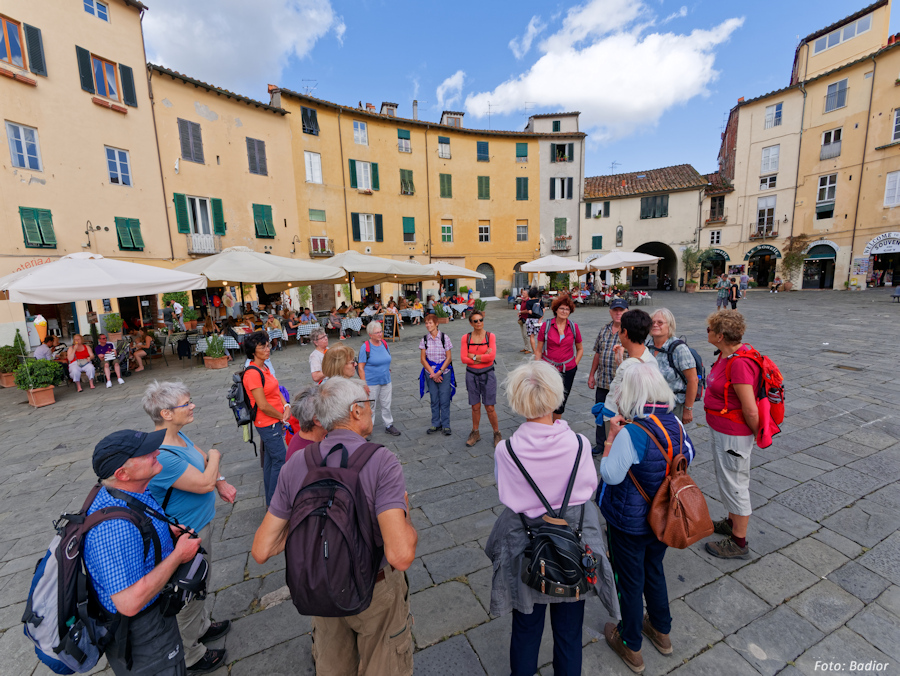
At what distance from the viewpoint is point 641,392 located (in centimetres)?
188

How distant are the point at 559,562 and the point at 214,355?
9.99 meters

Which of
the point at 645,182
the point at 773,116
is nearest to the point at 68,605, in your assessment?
the point at 645,182

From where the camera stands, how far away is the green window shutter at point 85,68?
41.9ft

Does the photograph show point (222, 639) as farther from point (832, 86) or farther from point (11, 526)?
point (832, 86)

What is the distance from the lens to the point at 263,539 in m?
1.54

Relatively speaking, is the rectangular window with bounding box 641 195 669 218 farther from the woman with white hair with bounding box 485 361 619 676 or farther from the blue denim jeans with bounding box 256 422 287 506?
the woman with white hair with bounding box 485 361 619 676

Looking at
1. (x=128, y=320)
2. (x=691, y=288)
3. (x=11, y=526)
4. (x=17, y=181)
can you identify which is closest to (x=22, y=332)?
(x=128, y=320)

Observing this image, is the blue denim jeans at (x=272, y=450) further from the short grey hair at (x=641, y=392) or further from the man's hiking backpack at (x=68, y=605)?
the short grey hair at (x=641, y=392)

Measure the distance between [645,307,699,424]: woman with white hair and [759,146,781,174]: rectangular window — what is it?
3038 centimetres

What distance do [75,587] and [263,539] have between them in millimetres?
612

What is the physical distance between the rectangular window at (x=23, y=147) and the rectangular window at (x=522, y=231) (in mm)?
23040

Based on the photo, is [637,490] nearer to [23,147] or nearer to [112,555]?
[112,555]

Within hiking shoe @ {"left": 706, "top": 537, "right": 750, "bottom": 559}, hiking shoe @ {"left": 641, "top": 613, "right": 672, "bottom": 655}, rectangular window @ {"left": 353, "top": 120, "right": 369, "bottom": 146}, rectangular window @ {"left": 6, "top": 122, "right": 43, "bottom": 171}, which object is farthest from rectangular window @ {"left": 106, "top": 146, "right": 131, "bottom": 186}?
hiking shoe @ {"left": 706, "top": 537, "right": 750, "bottom": 559}

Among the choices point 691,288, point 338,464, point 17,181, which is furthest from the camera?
point 691,288
